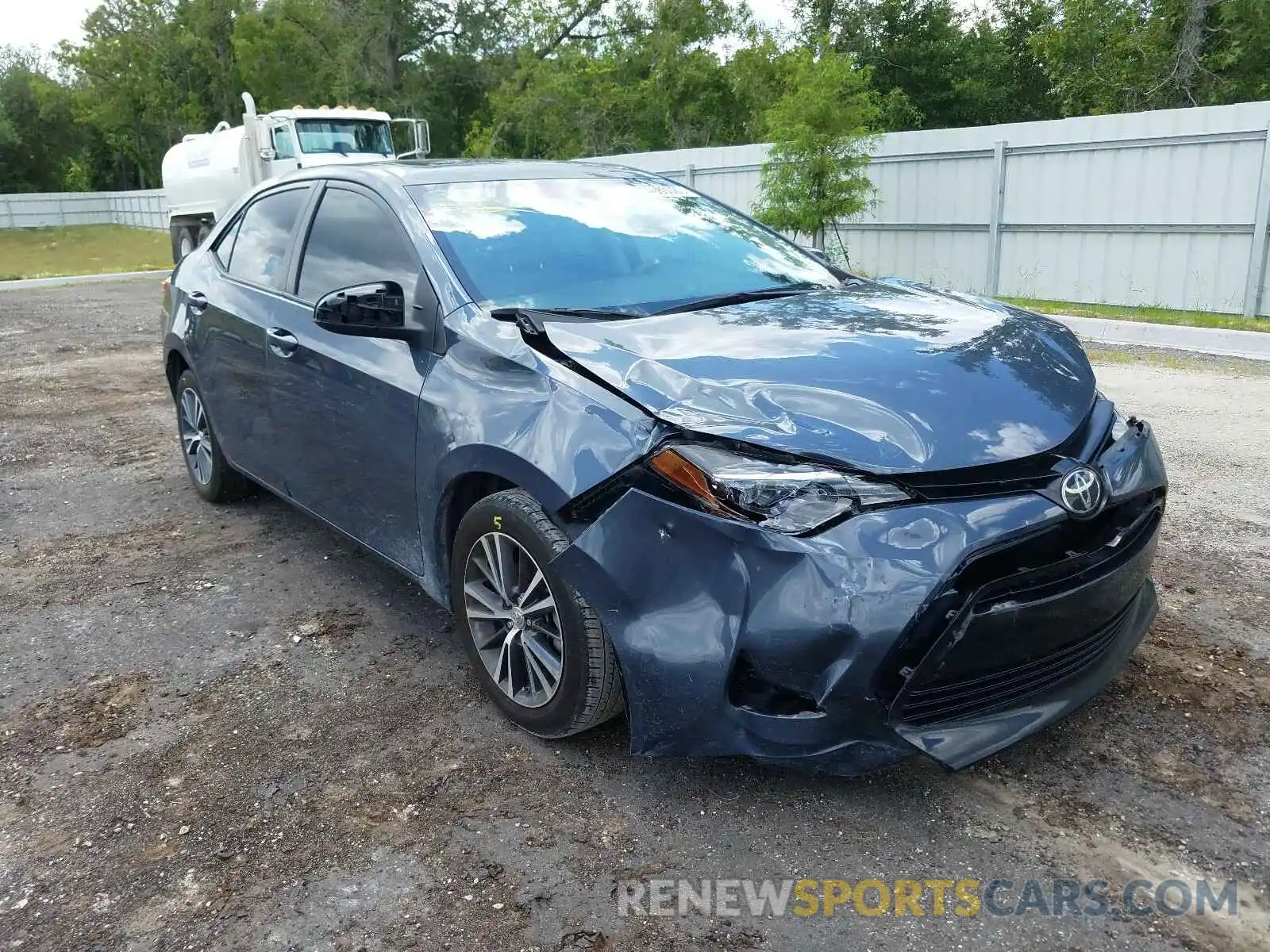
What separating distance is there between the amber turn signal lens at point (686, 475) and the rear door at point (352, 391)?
3.55 feet

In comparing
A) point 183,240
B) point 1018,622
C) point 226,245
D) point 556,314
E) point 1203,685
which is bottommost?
point 1203,685

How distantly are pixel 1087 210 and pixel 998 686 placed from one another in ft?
37.5

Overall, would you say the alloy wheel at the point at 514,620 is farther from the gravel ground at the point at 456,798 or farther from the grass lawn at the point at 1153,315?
the grass lawn at the point at 1153,315

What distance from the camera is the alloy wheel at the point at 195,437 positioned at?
209 inches

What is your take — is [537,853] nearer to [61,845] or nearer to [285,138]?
[61,845]

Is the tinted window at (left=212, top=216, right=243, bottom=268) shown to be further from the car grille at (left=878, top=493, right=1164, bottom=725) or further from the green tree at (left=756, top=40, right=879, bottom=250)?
the green tree at (left=756, top=40, right=879, bottom=250)

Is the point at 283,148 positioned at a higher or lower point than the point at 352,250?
higher

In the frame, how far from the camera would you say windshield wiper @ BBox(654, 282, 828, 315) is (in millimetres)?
3383

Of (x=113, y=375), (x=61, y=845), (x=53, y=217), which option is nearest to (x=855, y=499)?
(x=61, y=845)

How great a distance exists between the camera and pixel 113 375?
9.90 meters

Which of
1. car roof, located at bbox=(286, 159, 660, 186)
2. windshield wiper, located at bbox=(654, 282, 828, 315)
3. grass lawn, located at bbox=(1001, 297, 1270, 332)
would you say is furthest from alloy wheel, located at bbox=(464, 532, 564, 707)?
grass lawn, located at bbox=(1001, 297, 1270, 332)

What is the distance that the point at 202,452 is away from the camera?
17.9 ft

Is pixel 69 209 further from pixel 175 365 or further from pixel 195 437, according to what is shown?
pixel 195 437

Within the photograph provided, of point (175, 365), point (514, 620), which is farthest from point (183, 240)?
point (514, 620)
